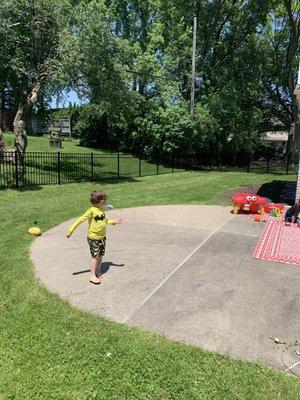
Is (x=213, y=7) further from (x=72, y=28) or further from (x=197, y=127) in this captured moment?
(x=72, y=28)

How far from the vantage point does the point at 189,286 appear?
209 inches

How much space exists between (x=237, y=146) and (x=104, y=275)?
27.9 m

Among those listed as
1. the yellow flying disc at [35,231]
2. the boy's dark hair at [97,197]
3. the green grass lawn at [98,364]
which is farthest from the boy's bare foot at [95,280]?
the yellow flying disc at [35,231]

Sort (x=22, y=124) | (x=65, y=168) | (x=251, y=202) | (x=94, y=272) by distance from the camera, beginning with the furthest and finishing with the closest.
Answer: (x=65, y=168) → (x=22, y=124) → (x=251, y=202) → (x=94, y=272)

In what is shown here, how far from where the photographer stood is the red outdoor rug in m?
6.70

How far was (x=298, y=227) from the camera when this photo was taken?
9.23 metres

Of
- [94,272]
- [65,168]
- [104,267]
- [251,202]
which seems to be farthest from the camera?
[65,168]

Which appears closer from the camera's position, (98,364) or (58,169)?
(98,364)

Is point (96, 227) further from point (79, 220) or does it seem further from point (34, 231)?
point (34, 231)

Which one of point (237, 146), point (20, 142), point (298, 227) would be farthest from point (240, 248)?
point (237, 146)

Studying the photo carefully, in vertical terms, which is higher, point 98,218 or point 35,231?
point 98,218

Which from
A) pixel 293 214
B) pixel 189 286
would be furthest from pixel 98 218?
pixel 293 214

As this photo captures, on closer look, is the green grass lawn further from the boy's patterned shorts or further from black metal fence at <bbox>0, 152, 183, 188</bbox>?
black metal fence at <bbox>0, 152, 183, 188</bbox>

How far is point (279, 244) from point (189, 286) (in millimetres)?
3075
